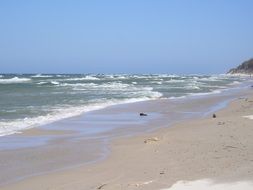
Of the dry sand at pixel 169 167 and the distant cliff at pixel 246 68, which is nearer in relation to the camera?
the dry sand at pixel 169 167

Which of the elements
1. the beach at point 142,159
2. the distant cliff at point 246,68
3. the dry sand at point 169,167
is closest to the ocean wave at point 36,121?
the beach at point 142,159

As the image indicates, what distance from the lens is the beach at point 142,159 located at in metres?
7.43

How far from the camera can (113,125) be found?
16.7m

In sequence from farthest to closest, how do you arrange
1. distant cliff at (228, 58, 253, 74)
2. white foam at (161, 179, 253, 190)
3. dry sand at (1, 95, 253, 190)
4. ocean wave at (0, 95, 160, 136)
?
distant cliff at (228, 58, 253, 74)
ocean wave at (0, 95, 160, 136)
dry sand at (1, 95, 253, 190)
white foam at (161, 179, 253, 190)

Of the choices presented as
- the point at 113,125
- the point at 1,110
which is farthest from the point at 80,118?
the point at 1,110

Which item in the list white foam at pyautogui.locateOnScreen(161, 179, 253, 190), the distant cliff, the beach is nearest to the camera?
white foam at pyautogui.locateOnScreen(161, 179, 253, 190)

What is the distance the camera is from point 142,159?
963 cm

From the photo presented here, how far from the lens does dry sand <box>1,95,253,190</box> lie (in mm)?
7055

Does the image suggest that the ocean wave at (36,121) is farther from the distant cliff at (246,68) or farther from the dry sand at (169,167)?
the distant cliff at (246,68)

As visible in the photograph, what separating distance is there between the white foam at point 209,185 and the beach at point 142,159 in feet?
0.05

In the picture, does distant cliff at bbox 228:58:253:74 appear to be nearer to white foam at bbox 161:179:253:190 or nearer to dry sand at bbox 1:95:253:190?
dry sand at bbox 1:95:253:190

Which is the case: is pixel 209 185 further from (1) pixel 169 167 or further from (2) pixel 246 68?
(2) pixel 246 68

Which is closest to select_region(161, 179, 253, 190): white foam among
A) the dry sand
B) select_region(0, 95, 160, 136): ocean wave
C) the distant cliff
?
the dry sand

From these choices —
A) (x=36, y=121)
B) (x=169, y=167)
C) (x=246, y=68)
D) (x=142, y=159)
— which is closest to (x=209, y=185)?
(x=169, y=167)
